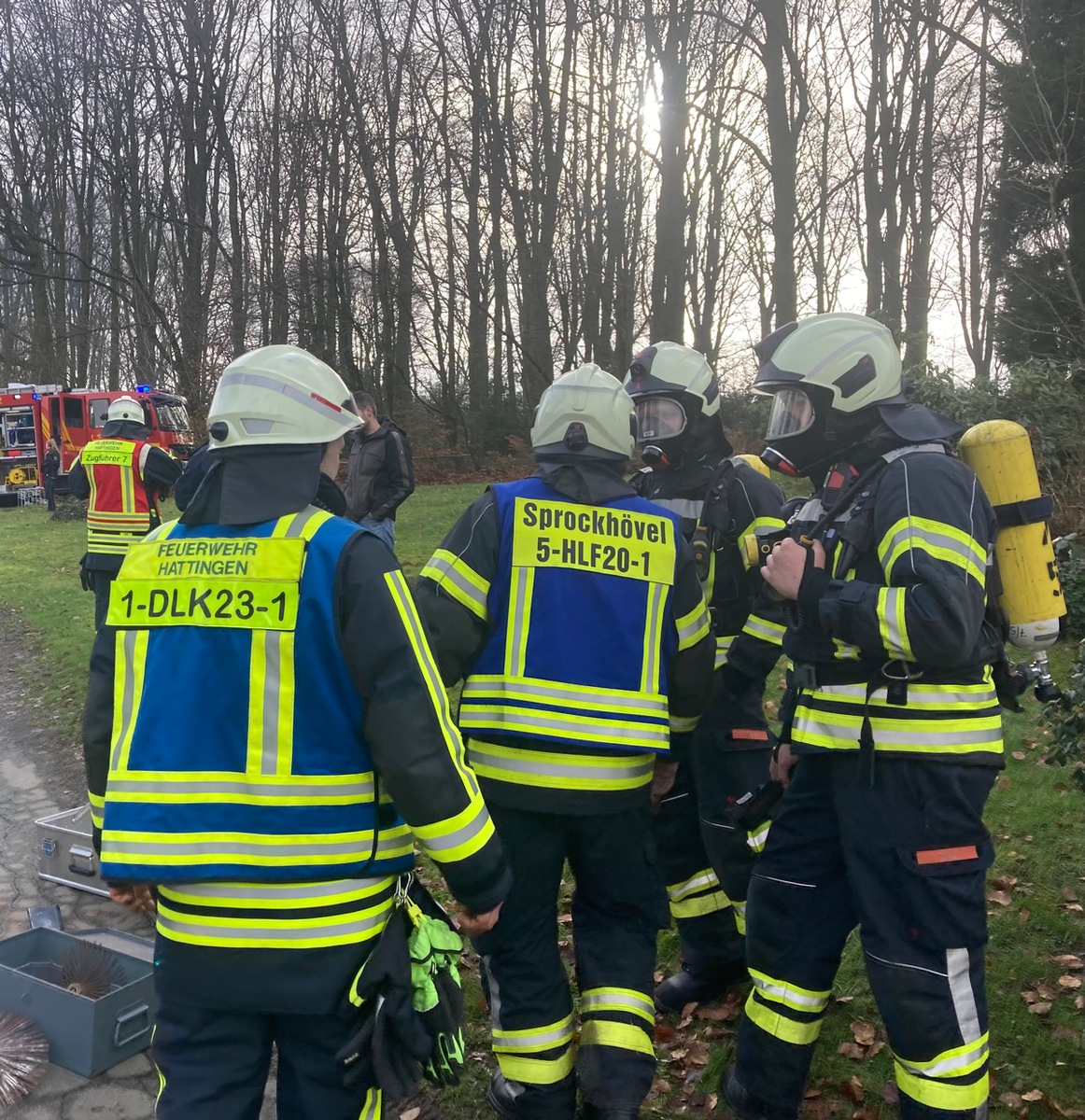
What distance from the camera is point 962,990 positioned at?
2.62 meters

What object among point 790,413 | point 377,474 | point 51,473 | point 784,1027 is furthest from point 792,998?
point 51,473

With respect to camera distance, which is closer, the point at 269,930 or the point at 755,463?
the point at 269,930

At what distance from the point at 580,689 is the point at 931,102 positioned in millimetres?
22659

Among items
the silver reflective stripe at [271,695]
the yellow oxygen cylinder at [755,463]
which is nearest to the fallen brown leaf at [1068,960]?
the yellow oxygen cylinder at [755,463]

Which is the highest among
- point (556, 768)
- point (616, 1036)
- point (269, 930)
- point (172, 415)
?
point (172, 415)

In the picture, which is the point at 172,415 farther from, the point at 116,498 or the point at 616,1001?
the point at 616,1001

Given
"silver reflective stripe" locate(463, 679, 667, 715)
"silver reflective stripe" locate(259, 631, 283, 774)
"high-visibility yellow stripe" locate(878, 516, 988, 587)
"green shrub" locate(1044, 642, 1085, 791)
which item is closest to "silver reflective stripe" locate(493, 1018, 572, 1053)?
"silver reflective stripe" locate(463, 679, 667, 715)

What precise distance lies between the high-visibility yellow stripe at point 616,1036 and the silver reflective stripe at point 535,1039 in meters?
0.07

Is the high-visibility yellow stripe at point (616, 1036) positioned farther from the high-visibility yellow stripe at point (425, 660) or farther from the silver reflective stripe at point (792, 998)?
the high-visibility yellow stripe at point (425, 660)

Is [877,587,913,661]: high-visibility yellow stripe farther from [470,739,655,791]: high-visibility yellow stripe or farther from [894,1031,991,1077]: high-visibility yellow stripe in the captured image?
[894,1031,991,1077]: high-visibility yellow stripe

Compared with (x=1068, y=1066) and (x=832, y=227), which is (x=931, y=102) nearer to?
(x=832, y=227)

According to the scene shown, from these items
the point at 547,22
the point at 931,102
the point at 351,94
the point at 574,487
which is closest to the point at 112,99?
the point at 351,94

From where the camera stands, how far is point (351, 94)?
2447cm

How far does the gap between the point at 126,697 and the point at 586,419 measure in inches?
61.5
